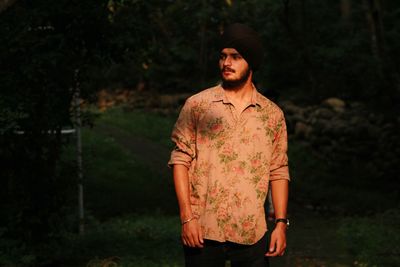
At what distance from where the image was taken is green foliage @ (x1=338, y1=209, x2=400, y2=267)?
902 centimetres

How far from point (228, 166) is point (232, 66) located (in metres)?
0.51

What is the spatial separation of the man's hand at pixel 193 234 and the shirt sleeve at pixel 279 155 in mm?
551

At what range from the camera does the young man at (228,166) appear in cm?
371

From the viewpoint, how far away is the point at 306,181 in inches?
711

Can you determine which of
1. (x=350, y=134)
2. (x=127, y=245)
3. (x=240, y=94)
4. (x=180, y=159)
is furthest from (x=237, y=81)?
(x=350, y=134)

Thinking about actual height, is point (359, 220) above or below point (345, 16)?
below

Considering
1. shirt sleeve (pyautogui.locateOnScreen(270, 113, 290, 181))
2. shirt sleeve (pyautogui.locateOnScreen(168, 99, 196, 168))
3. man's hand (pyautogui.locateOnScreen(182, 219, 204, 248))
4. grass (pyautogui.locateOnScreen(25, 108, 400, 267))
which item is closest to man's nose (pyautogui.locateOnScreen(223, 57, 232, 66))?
shirt sleeve (pyautogui.locateOnScreen(168, 99, 196, 168))

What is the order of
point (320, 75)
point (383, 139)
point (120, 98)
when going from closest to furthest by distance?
point (383, 139)
point (320, 75)
point (120, 98)

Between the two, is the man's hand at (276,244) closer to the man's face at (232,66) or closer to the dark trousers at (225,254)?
the dark trousers at (225,254)

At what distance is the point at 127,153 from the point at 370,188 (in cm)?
701

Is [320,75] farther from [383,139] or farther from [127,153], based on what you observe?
[127,153]

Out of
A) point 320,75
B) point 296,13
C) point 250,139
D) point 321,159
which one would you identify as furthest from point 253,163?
point 296,13

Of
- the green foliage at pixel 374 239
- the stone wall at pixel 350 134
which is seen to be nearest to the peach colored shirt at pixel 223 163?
the green foliage at pixel 374 239

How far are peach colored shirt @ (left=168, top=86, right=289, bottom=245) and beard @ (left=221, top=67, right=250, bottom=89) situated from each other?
0.16 ft
